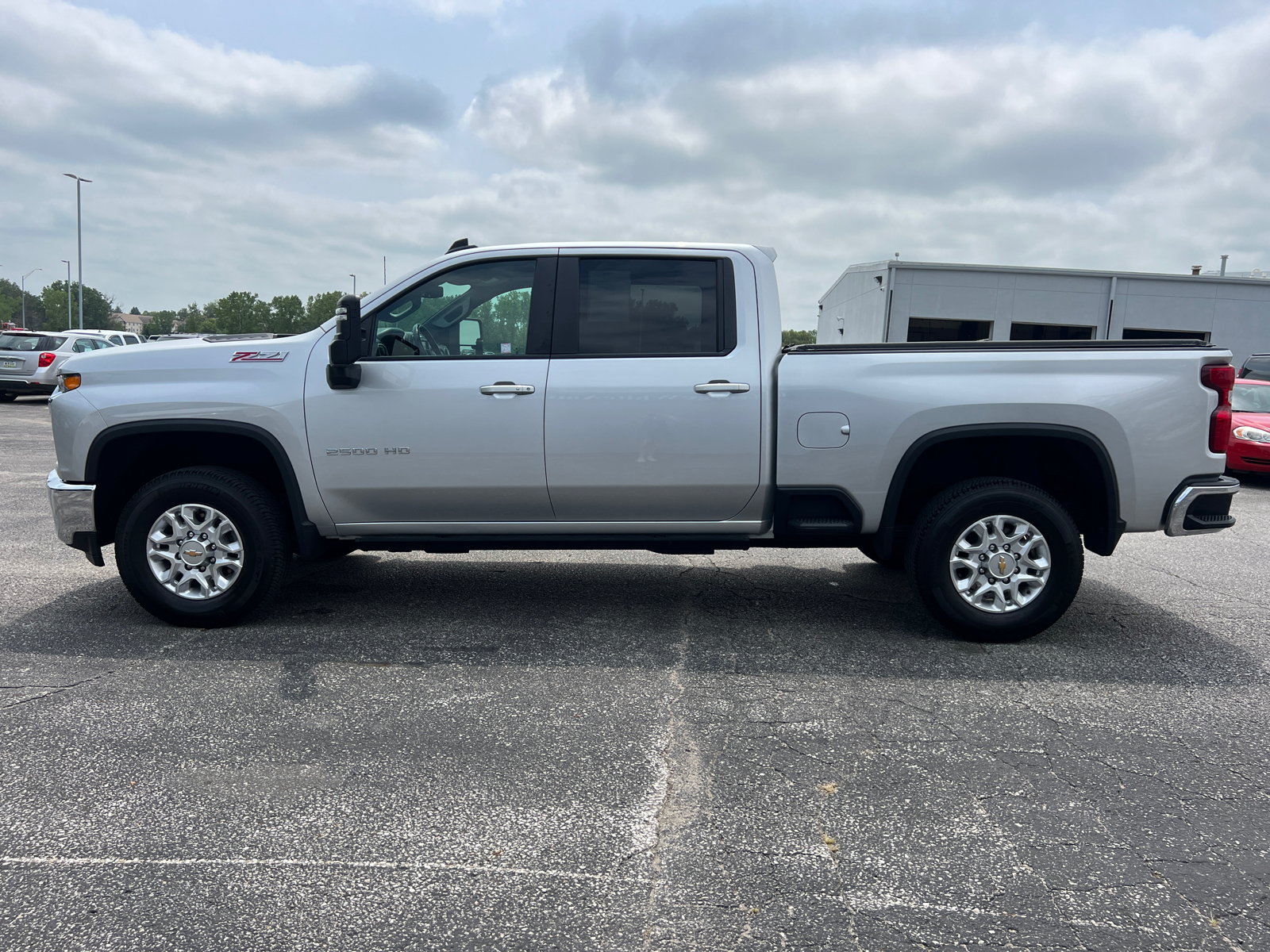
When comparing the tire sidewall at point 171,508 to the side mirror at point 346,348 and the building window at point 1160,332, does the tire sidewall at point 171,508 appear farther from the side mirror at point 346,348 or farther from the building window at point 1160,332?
the building window at point 1160,332

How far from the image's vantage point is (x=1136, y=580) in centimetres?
616

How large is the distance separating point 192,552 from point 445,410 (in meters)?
1.54

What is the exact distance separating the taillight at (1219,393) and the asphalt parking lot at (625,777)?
3.70ft

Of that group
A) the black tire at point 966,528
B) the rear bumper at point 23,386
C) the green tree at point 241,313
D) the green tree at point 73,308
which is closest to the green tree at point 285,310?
the green tree at point 241,313

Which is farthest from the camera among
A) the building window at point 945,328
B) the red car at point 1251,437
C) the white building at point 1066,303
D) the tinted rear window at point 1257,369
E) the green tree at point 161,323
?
the green tree at point 161,323

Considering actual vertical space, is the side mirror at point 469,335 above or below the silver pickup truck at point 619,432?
above

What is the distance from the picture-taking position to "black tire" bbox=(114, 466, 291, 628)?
4562 mm

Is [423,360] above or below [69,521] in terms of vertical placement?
above

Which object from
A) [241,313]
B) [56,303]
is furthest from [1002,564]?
[56,303]

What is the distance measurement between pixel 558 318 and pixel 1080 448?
2.78m

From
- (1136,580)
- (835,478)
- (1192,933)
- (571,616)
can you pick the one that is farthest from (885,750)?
(1136,580)

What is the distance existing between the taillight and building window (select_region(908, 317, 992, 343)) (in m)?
26.1

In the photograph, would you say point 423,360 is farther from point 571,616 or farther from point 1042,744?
point 1042,744

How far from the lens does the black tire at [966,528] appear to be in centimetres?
450
